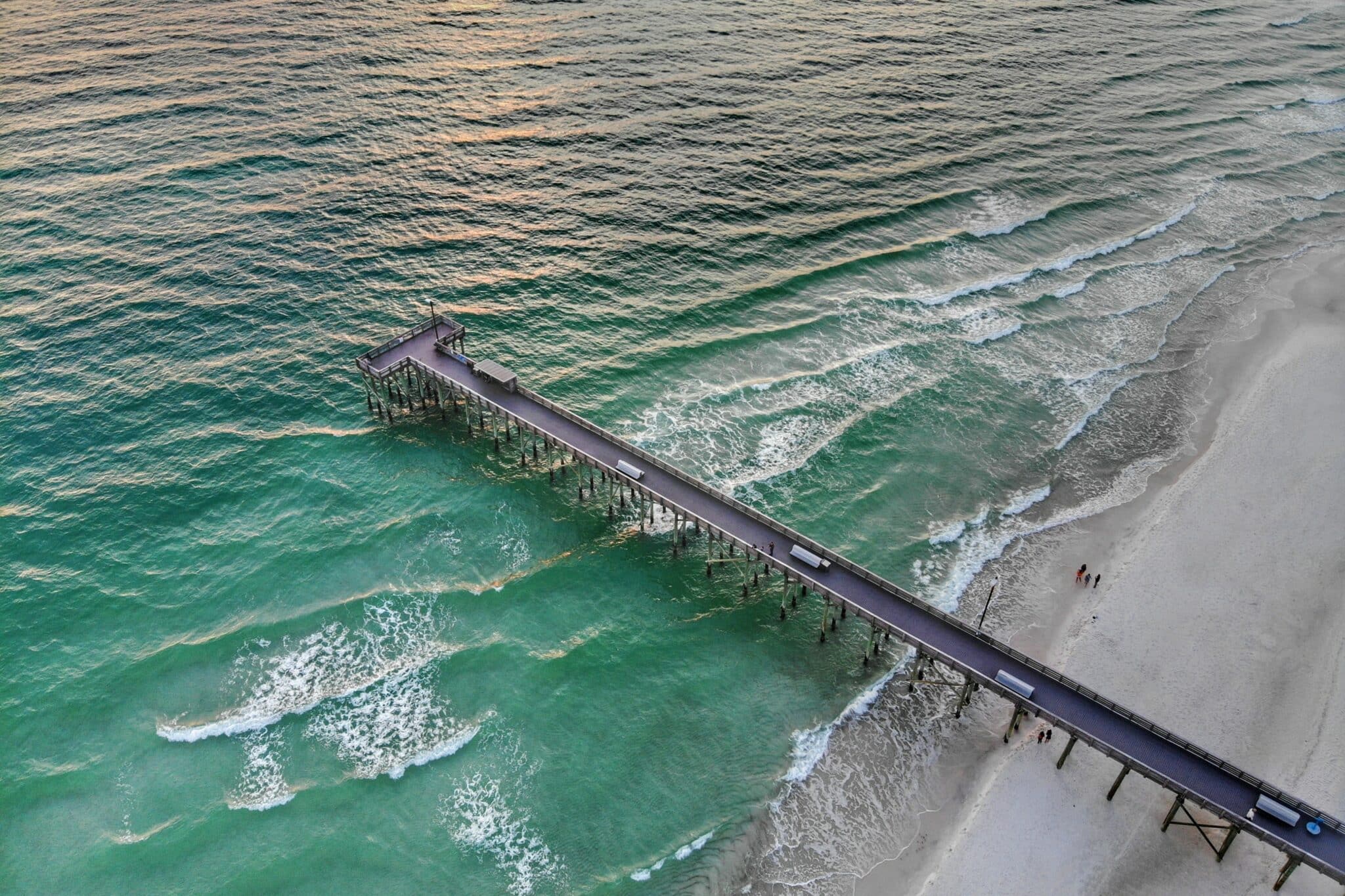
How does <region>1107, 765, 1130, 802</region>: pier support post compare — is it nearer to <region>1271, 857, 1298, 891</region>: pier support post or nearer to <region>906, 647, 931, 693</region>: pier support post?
<region>906, 647, 931, 693</region>: pier support post

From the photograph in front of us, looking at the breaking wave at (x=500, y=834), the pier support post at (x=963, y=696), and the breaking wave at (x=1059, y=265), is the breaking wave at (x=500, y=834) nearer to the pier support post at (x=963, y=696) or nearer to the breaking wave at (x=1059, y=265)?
the pier support post at (x=963, y=696)

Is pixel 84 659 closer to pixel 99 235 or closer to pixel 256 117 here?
pixel 99 235

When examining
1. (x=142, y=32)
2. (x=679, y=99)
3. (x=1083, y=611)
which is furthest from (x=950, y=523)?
(x=142, y=32)

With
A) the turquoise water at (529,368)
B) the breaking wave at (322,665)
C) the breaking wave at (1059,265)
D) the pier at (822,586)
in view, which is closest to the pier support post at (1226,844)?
the pier at (822,586)

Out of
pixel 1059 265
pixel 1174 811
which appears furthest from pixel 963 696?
pixel 1059 265

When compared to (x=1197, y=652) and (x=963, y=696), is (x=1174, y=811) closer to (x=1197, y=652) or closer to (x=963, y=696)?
(x=963, y=696)

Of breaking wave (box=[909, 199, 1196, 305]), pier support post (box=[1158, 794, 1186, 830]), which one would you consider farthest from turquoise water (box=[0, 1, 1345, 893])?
pier support post (box=[1158, 794, 1186, 830])
